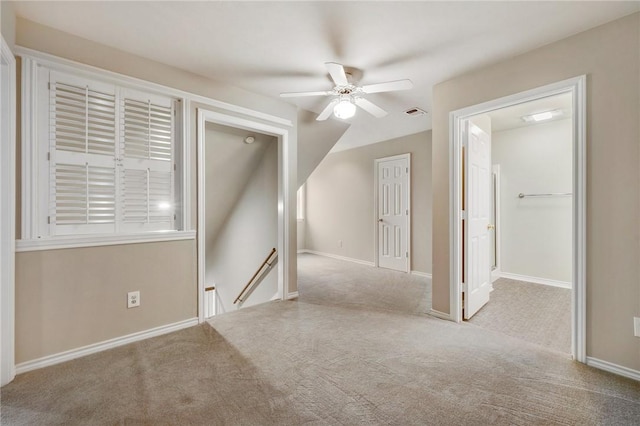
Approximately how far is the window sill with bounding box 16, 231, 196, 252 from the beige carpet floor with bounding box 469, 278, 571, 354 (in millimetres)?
3011

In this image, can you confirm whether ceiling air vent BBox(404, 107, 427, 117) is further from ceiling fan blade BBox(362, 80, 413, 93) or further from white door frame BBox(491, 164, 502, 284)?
white door frame BBox(491, 164, 502, 284)

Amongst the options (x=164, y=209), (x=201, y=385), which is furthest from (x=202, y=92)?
(x=201, y=385)

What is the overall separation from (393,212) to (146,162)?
4065 mm

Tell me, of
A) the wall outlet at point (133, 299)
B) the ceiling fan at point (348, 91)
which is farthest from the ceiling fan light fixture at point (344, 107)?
the wall outlet at point (133, 299)

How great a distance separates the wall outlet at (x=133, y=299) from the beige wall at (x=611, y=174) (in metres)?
3.51

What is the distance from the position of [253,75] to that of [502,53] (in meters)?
2.21

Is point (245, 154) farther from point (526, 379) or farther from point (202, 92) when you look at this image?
point (526, 379)

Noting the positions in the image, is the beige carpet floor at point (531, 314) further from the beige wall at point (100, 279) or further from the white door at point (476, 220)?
the beige wall at point (100, 279)

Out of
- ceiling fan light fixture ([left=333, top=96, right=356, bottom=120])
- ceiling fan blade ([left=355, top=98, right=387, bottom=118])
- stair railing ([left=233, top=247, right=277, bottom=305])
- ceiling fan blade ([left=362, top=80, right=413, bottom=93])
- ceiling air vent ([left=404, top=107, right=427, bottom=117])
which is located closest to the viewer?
ceiling fan blade ([left=362, top=80, right=413, bottom=93])

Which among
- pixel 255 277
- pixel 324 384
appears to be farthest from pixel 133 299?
pixel 255 277

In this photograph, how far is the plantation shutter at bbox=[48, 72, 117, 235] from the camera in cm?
213

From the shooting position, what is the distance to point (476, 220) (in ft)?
10.4

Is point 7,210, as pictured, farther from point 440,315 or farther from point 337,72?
point 440,315

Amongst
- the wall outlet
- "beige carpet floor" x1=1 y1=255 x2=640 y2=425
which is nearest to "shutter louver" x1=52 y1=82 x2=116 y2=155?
the wall outlet
